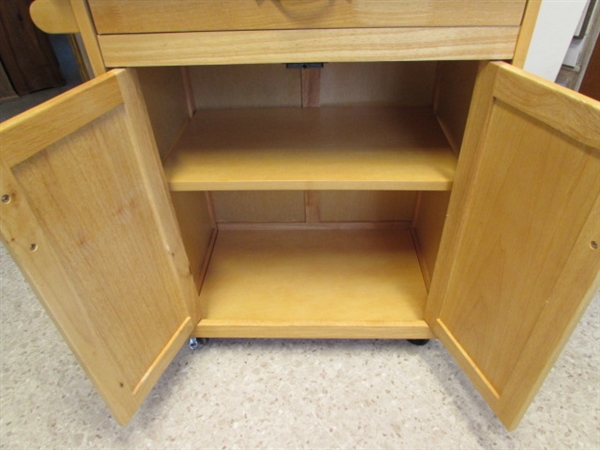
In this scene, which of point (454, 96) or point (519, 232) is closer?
point (519, 232)

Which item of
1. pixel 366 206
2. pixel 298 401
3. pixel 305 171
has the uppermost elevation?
pixel 305 171

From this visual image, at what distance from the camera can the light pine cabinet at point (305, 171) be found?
48 cm

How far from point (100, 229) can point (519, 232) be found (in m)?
0.59

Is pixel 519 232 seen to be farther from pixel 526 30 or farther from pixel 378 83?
pixel 378 83

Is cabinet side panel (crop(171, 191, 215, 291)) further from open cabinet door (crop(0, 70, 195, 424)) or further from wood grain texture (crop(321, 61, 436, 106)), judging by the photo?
wood grain texture (crop(321, 61, 436, 106))

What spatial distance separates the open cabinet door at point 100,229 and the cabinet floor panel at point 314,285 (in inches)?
7.4

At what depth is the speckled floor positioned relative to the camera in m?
0.75

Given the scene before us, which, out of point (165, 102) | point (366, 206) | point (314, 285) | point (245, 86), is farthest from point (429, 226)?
point (165, 102)

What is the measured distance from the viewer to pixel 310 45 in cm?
55

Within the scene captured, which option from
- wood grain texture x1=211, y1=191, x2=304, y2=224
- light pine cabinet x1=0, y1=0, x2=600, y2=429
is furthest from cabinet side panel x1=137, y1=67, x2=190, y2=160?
wood grain texture x1=211, y1=191, x2=304, y2=224

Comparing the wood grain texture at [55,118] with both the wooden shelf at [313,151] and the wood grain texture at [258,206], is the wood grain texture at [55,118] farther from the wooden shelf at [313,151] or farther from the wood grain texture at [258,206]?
the wood grain texture at [258,206]

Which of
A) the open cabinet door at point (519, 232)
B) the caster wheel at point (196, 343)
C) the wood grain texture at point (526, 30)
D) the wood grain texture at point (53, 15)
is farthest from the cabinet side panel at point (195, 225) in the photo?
the wood grain texture at point (526, 30)

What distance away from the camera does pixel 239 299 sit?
36.5 inches

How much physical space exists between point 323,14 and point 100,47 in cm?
32
